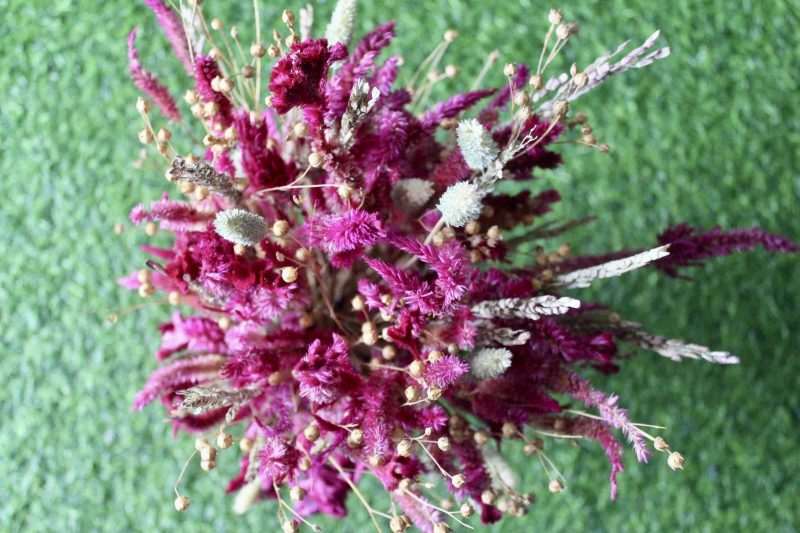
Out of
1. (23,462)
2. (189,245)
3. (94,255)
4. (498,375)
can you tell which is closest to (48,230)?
(94,255)

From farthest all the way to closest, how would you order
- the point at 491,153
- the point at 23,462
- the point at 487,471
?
the point at 23,462 < the point at 487,471 < the point at 491,153

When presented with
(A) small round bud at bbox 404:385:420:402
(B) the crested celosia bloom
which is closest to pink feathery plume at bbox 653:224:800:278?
(B) the crested celosia bloom

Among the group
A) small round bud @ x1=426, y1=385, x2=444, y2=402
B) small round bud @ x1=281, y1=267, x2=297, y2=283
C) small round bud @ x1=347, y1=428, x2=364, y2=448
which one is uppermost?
small round bud @ x1=281, y1=267, x2=297, y2=283

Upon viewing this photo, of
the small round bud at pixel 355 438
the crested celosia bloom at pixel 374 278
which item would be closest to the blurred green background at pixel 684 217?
the crested celosia bloom at pixel 374 278

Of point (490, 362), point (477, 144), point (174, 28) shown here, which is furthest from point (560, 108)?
point (174, 28)

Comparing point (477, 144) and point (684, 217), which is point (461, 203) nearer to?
point (477, 144)

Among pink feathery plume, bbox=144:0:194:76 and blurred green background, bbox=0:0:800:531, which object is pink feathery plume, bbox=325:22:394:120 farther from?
blurred green background, bbox=0:0:800:531

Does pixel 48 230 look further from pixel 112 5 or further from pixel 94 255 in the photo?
pixel 112 5
